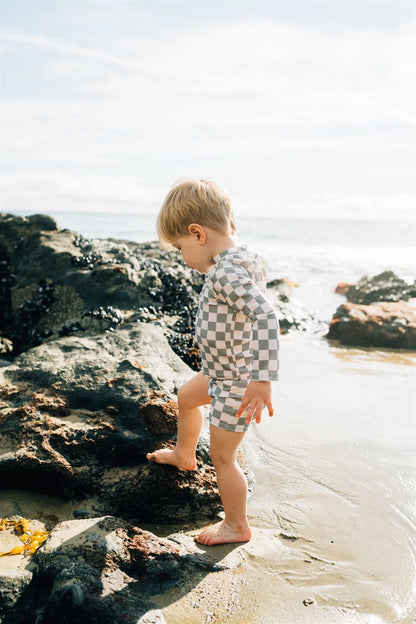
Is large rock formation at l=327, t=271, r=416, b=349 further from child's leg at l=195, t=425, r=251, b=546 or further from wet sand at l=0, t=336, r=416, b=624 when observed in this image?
child's leg at l=195, t=425, r=251, b=546

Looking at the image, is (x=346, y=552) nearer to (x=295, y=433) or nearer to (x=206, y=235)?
(x=295, y=433)

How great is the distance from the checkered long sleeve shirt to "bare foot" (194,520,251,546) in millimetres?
799

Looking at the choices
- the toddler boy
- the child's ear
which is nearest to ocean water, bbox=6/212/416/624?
the toddler boy

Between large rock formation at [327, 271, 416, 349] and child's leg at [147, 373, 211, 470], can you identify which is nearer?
child's leg at [147, 373, 211, 470]

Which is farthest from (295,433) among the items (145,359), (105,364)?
(105,364)

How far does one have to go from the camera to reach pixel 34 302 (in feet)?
19.7

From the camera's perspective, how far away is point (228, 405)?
8.67 feet

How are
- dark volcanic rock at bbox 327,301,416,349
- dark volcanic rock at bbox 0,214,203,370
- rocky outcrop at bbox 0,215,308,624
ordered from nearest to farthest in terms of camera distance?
rocky outcrop at bbox 0,215,308,624, dark volcanic rock at bbox 0,214,203,370, dark volcanic rock at bbox 327,301,416,349

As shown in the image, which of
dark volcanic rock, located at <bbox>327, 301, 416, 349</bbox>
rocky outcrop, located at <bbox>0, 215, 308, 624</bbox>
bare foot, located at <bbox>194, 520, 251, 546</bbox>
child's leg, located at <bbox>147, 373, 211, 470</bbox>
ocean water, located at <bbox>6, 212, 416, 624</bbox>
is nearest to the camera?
rocky outcrop, located at <bbox>0, 215, 308, 624</bbox>

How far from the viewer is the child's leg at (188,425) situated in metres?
2.89

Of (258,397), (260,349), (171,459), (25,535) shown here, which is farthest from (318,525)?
(25,535)

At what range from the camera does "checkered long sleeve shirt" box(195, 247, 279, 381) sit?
2504 mm

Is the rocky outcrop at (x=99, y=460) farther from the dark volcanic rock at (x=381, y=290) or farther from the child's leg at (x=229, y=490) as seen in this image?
the dark volcanic rock at (x=381, y=290)

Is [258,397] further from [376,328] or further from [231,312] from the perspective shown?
[376,328]
